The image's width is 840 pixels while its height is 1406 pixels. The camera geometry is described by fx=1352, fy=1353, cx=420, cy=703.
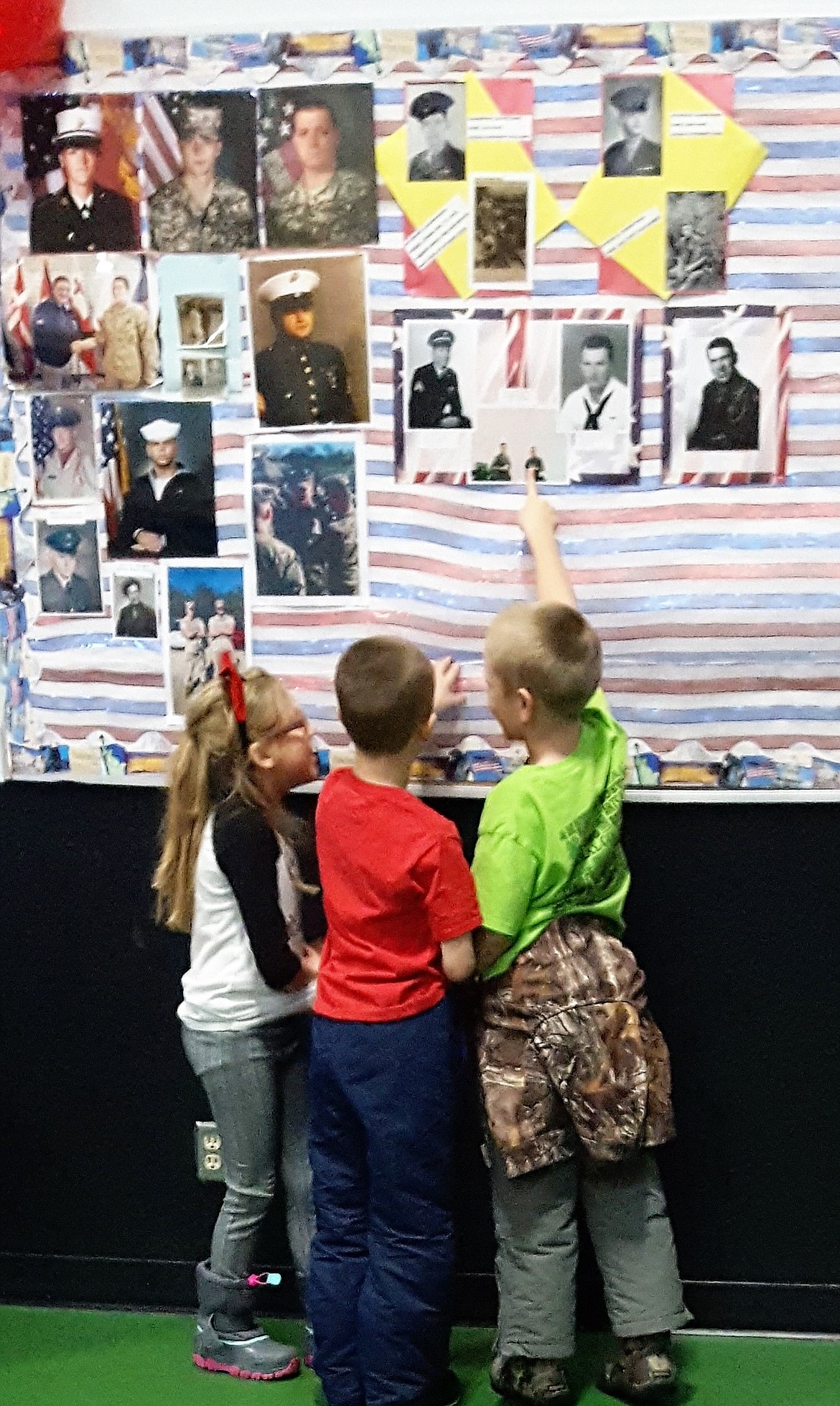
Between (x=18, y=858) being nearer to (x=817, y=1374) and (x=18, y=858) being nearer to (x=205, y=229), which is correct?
(x=205, y=229)

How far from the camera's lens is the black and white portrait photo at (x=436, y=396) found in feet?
6.58

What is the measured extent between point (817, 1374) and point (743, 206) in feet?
5.75

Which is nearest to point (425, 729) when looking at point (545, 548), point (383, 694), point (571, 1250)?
point (383, 694)

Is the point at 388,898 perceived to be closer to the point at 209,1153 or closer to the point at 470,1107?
the point at 470,1107

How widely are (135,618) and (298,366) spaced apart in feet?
1.54

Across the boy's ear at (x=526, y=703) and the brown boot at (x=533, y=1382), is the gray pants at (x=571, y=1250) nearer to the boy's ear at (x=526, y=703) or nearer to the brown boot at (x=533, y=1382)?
the brown boot at (x=533, y=1382)

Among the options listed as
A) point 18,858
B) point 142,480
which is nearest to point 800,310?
point 142,480

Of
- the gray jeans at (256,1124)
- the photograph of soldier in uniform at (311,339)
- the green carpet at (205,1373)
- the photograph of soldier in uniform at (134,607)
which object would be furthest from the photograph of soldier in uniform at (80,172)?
the green carpet at (205,1373)

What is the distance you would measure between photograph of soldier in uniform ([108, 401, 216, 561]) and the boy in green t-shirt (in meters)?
0.51

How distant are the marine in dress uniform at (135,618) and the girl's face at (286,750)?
0.26 meters

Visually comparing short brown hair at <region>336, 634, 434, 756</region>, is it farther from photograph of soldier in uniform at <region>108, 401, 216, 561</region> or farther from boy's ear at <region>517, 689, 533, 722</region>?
photograph of soldier in uniform at <region>108, 401, 216, 561</region>

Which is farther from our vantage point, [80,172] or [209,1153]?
[209,1153]

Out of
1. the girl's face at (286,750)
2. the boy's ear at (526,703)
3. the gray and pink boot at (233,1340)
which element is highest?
the boy's ear at (526,703)

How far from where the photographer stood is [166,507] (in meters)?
2.10
